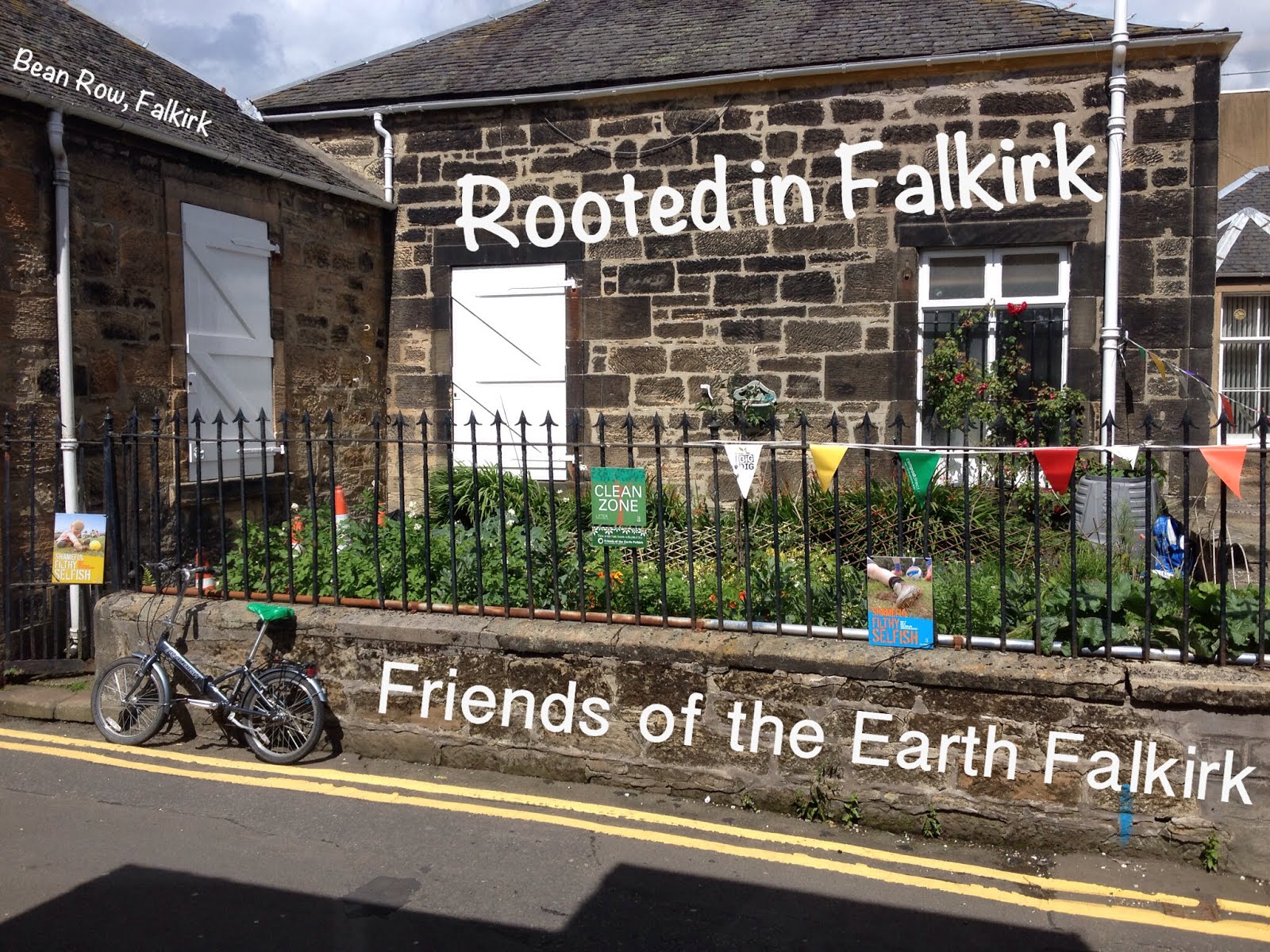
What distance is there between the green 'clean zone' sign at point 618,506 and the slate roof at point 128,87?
470 cm

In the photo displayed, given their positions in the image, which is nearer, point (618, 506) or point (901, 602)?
point (901, 602)

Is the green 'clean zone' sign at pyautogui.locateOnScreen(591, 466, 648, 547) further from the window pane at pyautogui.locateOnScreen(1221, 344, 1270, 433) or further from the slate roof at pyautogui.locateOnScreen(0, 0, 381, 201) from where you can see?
the window pane at pyautogui.locateOnScreen(1221, 344, 1270, 433)

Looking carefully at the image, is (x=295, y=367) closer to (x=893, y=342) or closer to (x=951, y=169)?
(x=893, y=342)

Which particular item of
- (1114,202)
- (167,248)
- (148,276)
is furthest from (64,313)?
(1114,202)

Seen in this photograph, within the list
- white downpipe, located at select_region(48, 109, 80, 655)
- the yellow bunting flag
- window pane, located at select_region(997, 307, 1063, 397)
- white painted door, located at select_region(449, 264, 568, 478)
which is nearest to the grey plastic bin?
window pane, located at select_region(997, 307, 1063, 397)

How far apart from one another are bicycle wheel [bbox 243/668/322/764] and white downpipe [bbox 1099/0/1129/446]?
6788 mm

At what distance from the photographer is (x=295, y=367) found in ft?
31.6

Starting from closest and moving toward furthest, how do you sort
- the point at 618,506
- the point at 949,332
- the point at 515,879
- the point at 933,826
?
the point at 515,879
the point at 933,826
the point at 618,506
the point at 949,332

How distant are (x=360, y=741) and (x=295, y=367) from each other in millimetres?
4980

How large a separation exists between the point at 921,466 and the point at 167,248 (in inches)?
248

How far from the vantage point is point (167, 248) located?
27.0ft

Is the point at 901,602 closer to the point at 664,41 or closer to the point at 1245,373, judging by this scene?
the point at 664,41

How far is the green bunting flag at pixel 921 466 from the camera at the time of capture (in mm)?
4922

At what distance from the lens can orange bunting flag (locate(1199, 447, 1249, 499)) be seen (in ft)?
14.8
